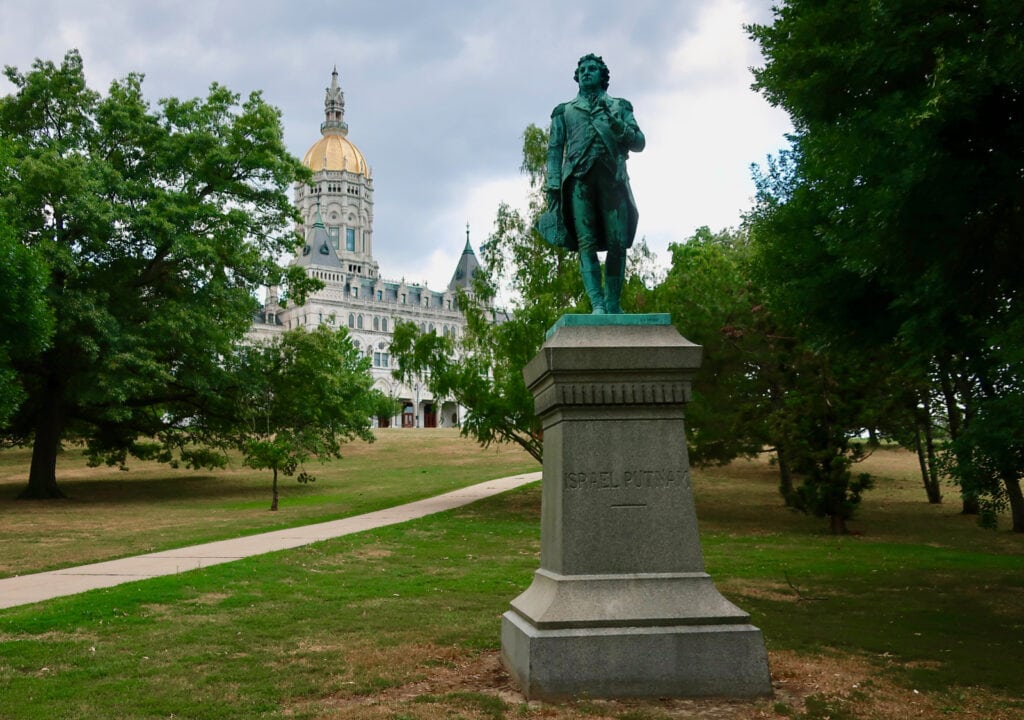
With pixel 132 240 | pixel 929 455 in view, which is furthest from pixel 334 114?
pixel 929 455

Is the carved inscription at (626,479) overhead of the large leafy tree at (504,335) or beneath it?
beneath

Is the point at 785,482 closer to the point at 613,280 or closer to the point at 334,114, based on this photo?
the point at 613,280

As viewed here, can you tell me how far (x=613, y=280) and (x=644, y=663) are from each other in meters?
3.14

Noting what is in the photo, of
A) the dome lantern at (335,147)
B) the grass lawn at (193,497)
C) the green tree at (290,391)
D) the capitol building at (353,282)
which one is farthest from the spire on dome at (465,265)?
the green tree at (290,391)

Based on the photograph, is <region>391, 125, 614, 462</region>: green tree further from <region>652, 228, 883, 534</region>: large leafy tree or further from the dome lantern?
the dome lantern

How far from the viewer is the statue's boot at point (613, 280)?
7215mm

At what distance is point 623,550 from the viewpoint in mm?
6250

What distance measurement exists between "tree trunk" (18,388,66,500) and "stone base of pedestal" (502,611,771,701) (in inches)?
1104

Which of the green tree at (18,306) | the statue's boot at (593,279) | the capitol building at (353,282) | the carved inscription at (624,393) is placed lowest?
the carved inscription at (624,393)

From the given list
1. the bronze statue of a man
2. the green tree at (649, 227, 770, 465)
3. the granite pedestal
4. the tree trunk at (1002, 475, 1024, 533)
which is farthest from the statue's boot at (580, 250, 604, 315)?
the tree trunk at (1002, 475, 1024, 533)

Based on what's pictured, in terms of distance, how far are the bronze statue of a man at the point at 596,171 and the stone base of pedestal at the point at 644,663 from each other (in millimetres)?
2585

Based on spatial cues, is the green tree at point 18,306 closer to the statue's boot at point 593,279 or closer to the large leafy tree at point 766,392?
the large leafy tree at point 766,392

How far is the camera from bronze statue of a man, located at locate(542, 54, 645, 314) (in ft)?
23.0

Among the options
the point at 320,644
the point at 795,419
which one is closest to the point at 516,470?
the point at 795,419
